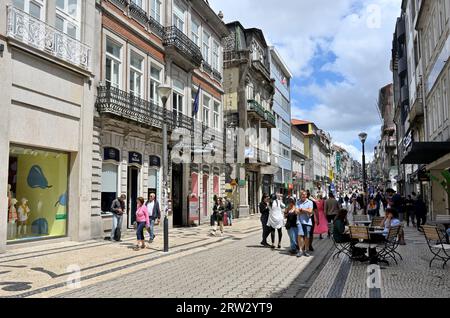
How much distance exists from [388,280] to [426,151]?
45.3 feet

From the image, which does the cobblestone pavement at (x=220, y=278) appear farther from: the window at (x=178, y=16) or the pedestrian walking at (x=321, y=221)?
the window at (x=178, y=16)

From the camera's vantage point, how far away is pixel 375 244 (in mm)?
10023

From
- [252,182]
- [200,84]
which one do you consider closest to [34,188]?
[200,84]

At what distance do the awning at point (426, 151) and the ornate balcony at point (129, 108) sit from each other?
38.1 feet

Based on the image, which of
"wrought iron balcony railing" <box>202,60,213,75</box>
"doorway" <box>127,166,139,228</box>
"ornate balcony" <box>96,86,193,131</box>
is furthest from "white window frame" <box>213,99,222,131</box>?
"doorway" <box>127,166,139,228</box>

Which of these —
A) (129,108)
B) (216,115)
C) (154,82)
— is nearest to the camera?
(129,108)

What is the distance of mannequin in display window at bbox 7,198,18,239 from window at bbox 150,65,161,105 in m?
9.07

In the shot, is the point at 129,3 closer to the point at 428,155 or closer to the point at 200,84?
the point at 200,84

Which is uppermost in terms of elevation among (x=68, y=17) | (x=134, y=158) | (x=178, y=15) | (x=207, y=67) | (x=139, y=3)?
(x=178, y=15)

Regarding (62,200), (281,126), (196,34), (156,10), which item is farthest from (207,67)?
(281,126)

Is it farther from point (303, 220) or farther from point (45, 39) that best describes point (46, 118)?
point (303, 220)

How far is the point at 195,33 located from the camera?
25656mm

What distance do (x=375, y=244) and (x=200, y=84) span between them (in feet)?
59.4

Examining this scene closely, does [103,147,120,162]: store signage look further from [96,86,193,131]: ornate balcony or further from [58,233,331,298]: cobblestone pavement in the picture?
[58,233,331,298]: cobblestone pavement
